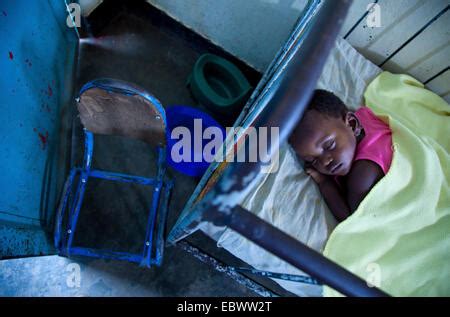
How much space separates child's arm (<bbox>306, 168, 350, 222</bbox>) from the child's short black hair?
261 millimetres

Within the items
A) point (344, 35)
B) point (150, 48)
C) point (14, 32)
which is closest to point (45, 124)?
point (14, 32)

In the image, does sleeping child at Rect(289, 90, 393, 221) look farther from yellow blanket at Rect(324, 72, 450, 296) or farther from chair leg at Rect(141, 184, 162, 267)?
chair leg at Rect(141, 184, 162, 267)

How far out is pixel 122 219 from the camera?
72.9 inches

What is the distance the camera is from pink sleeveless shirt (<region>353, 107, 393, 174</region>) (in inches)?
51.9

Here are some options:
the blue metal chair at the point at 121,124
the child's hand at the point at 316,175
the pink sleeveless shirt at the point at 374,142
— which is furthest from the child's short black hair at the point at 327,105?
the blue metal chair at the point at 121,124

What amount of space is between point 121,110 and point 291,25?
3.86ft

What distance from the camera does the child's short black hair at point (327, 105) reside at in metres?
1.32

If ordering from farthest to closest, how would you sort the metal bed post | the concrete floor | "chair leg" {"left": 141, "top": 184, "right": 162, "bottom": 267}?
the concrete floor, "chair leg" {"left": 141, "top": 184, "right": 162, "bottom": 267}, the metal bed post

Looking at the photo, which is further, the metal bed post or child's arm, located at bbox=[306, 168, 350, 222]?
child's arm, located at bbox=[306, 168, 350, 222]

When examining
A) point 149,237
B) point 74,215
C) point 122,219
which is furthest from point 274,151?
point 122,219

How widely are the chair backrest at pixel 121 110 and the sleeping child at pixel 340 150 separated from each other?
56cm

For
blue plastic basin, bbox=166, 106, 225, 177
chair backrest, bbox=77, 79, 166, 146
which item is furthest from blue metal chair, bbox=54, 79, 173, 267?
blue plastic basin, bbox=166, 106, 225, 177

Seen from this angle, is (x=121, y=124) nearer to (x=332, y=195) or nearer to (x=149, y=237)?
(x=149, y=237)
